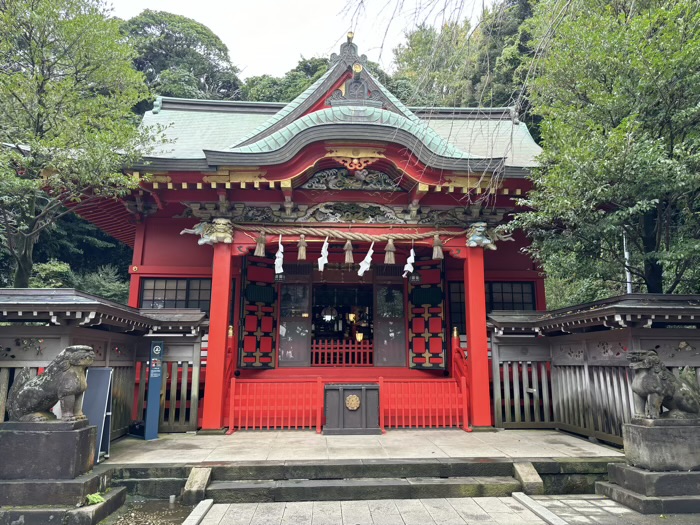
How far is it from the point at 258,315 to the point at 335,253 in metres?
2.40

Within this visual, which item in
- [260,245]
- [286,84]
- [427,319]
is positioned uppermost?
[286,84]

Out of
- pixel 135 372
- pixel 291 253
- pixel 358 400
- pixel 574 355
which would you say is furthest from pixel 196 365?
pixel 574 355

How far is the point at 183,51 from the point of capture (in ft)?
123

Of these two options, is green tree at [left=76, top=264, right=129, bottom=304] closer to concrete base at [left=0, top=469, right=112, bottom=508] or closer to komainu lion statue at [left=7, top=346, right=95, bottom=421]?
komainu lion statue at [left=7, top=346, right=95, bottom=421]

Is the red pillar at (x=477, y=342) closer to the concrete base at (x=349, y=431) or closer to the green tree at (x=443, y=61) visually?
the concrete base at (x=349, y=431)

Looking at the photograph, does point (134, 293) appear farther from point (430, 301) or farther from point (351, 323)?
point (430, 301)

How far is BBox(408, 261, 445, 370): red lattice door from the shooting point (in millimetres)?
10734

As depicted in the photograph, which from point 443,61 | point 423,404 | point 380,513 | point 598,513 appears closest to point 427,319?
point 423,404

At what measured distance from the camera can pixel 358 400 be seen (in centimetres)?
809

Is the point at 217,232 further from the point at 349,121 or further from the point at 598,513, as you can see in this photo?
the point at 598,513

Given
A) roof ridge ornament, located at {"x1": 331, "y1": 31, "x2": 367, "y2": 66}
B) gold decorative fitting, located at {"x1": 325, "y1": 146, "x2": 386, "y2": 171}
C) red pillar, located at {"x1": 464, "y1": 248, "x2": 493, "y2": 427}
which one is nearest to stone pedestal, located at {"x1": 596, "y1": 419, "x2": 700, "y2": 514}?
red pillar, located at {"x1": 464, "y1": 248, "x2": 493, "y2": 427}

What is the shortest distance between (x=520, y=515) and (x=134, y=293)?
893 centimetres

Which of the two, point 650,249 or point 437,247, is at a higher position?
point 437,247

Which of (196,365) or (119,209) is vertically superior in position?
(119,209)
